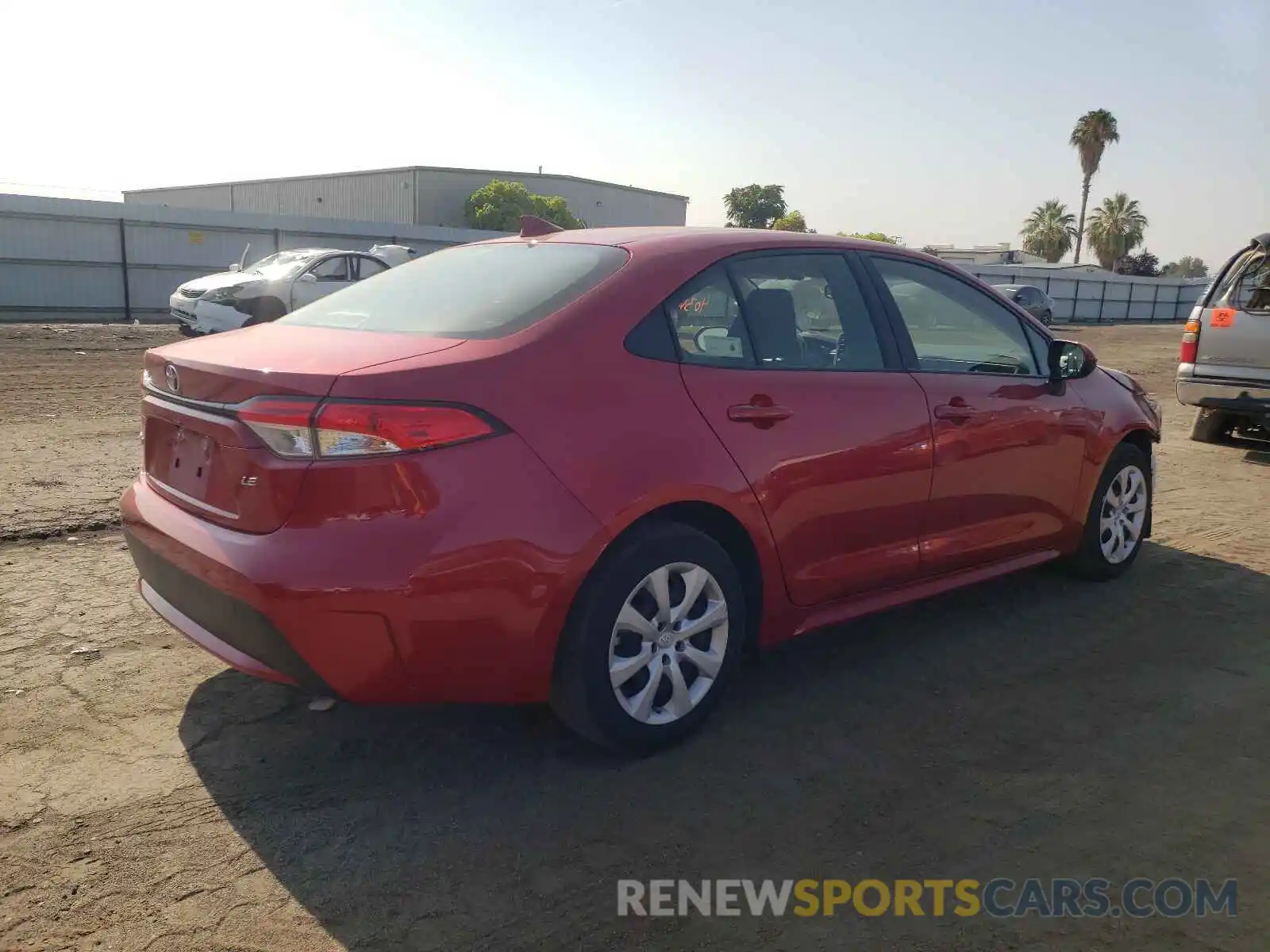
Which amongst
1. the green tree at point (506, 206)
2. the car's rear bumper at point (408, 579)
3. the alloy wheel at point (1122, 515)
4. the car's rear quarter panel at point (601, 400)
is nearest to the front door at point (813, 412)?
the car's rear quarter panel at point (601, 400)

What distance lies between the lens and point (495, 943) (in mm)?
2416

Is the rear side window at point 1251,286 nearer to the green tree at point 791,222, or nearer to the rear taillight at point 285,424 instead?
the rear taillight at point 285,424

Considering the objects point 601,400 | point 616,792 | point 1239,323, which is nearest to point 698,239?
point 601,400

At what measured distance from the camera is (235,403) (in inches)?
114

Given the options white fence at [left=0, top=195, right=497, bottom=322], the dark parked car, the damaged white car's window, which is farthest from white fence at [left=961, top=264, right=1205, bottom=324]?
the damaged white car's window

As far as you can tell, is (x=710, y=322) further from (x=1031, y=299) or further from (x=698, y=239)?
(x=1031, y=299)

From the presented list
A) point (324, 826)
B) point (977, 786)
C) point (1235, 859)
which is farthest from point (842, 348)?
point (324, 826)

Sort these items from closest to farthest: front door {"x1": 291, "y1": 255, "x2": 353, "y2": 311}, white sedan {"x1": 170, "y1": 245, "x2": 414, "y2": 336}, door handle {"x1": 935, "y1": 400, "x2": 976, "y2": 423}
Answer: door handle {"x1": 935, "y1": 400, "x2": 976, "y2": 423} < white sedan {"x1": 170, "y1": 245, "x2": 414, "y2": 336} < front door {"x1": 291, "y1": 255, "x2": 353, "y2": 311}

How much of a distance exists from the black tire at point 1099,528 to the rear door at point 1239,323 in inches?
183

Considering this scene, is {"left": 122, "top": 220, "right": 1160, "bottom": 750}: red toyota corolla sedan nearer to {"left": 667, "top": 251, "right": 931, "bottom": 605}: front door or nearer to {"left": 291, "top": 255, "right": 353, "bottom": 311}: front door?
{"left": 667, "top": 251, "right": 931, "bottom": 605}: front door

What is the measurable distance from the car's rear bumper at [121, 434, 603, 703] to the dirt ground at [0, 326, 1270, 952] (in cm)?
42

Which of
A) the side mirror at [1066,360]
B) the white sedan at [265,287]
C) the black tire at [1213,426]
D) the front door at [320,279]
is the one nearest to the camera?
the side mirror at [1066,360]

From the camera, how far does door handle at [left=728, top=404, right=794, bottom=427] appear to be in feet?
11.1

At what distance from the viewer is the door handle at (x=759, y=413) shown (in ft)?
11.1
